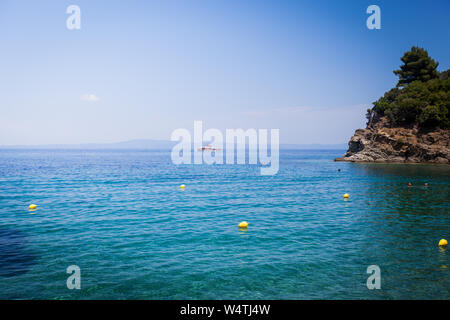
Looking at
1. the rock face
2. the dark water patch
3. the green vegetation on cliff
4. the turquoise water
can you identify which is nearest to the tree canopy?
the green vegetation on cliff

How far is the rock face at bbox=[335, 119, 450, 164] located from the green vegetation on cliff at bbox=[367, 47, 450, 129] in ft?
8.03

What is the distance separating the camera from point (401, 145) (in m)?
69.4

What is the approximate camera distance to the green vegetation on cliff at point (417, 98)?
65375mm

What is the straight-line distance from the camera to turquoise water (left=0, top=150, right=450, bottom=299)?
1058 cm

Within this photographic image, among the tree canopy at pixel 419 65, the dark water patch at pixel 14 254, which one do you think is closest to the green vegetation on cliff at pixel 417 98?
the tree canopy at pixel 419 65

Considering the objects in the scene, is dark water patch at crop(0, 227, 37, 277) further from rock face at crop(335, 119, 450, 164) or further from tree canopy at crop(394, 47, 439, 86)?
tree canopy at crop(394, 47, 439, 86)

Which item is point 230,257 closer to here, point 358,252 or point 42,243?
point 358,252

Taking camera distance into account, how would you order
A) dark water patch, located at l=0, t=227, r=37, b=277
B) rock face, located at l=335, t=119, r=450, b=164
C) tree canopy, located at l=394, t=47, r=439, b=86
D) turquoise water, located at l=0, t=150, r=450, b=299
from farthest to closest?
tree canopy, located at l=394, t=47, r=439, b=86 < rock face, located at l=335, t=119, r=450, b=164 < dark water patch, located at l=0, t=227, r=37, b=277 < turquoise water, located at l=0, t=150, r=450, b=299

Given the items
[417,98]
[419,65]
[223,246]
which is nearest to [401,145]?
[417,98]

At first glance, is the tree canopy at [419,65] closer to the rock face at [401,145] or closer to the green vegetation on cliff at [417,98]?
the green vegetation on cliff at [417,98]

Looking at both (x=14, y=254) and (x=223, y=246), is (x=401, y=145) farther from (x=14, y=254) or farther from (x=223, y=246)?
(x=14, y=254)

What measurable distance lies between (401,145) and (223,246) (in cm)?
6908

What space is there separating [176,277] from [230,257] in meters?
3.05
